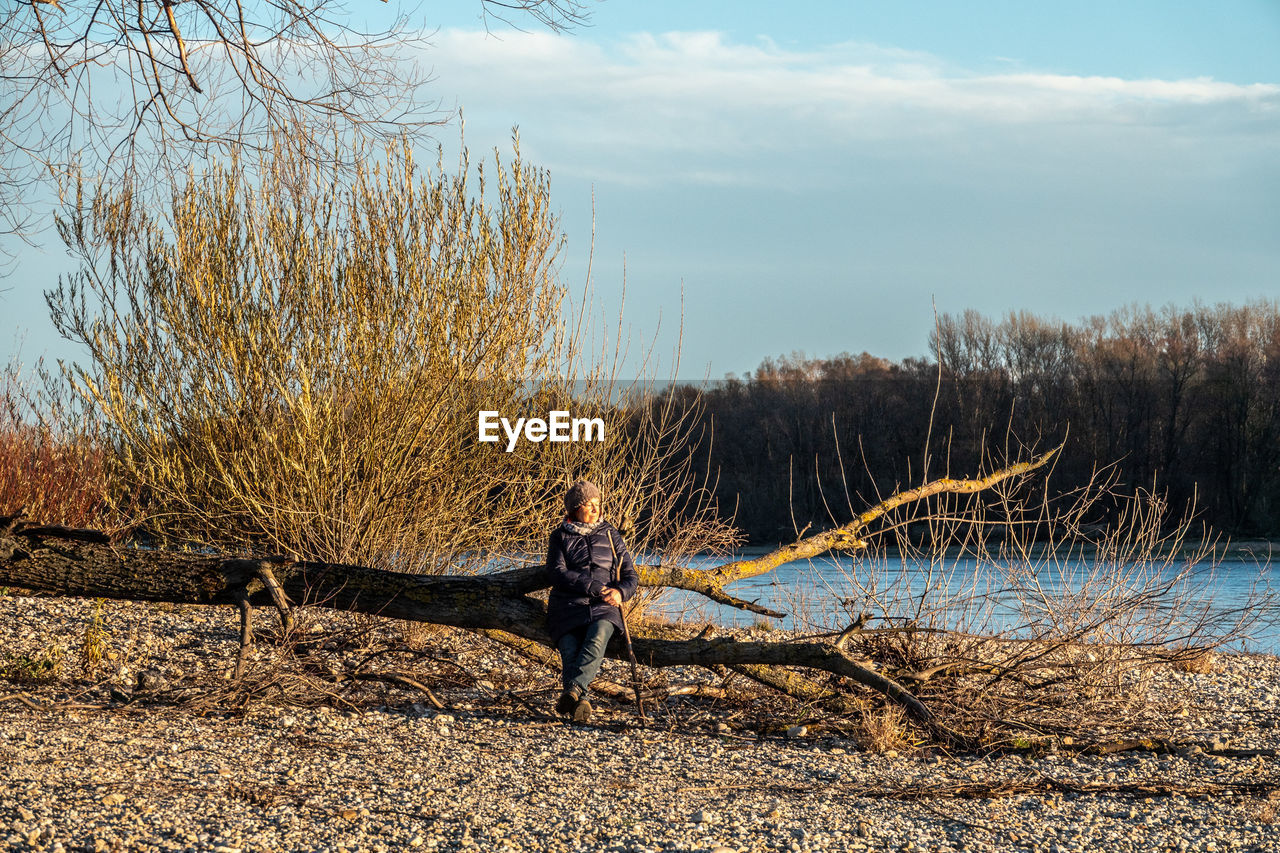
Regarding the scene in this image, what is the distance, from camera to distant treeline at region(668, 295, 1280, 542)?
4412 centimetres

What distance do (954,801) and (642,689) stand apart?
2.62 metres

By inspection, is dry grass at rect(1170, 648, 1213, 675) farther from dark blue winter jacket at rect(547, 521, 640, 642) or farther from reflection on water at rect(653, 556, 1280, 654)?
dark blue winter jacket at rect(547, 521, 640, 642)

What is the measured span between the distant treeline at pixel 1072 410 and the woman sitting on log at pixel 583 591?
33906mm

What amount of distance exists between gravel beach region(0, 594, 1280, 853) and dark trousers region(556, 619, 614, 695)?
0.34m

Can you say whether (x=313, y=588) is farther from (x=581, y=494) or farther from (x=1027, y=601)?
(x=1027, y=601)

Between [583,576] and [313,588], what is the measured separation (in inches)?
74.1

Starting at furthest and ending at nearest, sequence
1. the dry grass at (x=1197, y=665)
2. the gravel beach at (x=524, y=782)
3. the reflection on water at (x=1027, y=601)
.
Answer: the dry grass at (x=1197, y=665), the reflection on water at (x=1027, y=601), the gravel beach at (x=524, y=782)

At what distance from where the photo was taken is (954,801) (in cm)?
534

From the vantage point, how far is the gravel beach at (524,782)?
4516mm

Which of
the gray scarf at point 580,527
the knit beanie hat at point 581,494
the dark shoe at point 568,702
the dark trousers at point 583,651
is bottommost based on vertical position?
the dark shoe at point 568,702

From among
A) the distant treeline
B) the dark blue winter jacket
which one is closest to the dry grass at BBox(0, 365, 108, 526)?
the dark blue winter jacket

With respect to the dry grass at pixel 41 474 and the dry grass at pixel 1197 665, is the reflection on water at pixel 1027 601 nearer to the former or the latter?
the dry grass at pixel 1197 665

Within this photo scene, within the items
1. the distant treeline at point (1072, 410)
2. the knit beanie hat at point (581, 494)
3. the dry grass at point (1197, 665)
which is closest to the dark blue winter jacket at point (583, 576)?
the knit beanie hat at point (581, 494)

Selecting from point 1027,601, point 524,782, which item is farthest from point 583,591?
point 1027,601
